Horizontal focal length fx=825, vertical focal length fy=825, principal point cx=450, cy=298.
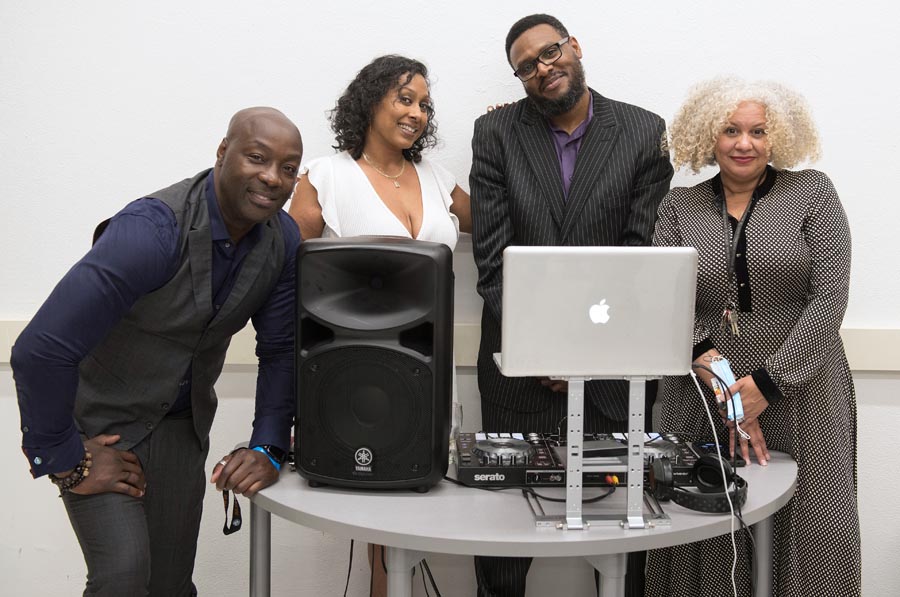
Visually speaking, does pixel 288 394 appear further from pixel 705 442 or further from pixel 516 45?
pixel 516 45

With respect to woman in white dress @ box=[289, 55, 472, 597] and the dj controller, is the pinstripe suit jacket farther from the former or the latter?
the dj controller

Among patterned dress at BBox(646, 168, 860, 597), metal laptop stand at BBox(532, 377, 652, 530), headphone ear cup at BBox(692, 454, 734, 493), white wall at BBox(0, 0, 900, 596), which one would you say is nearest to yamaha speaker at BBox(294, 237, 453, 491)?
metal laptop stand at BBox(532, 377, 652, 530)

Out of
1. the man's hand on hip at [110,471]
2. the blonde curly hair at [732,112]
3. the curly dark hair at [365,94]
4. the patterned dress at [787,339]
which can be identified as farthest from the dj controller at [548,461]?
the curly dark hair at [365,94]

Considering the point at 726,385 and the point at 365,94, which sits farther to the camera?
the point at 365,94

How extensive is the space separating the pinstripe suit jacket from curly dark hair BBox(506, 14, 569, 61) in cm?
23

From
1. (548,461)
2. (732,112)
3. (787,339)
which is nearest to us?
(548,461)

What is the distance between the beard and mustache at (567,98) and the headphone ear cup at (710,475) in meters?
1.13

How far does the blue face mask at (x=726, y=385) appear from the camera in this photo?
185cm

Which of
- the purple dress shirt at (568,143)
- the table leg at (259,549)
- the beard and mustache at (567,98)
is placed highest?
the beard and mustache at (567,98)

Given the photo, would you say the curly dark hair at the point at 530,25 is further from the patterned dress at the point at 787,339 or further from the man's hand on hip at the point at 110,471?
the man's hand on hip at the point at 110,471

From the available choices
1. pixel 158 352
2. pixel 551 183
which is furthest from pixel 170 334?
pixel 551 183

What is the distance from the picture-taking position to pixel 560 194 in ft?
7.60

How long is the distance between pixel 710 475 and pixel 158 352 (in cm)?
118

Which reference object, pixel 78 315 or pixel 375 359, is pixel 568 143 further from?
pixel 78 315
